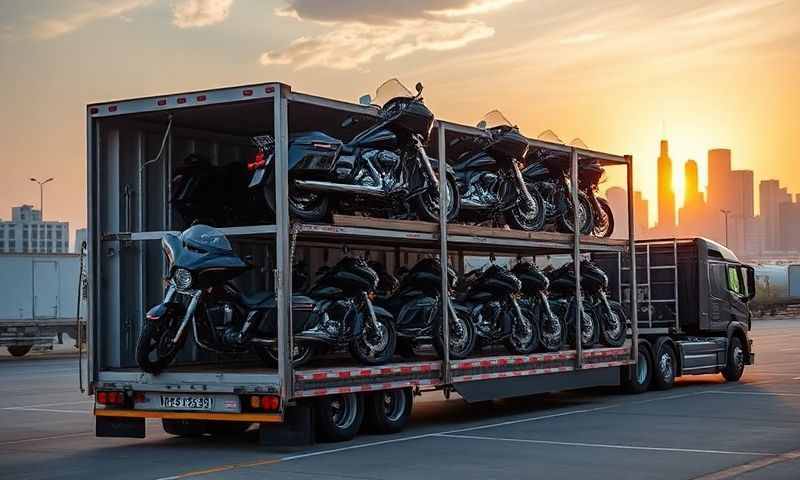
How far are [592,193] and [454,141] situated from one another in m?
3.76

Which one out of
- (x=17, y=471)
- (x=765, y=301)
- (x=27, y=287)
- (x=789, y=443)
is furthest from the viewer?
(x=765, y=301)

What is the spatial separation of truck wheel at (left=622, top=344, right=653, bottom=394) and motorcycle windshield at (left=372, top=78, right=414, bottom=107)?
6.80m

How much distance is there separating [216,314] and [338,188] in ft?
6.28

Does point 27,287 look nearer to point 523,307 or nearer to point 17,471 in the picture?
point 523,307

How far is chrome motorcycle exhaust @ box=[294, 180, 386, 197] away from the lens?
13.4 meters

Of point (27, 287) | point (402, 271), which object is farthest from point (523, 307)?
point (27, 287)

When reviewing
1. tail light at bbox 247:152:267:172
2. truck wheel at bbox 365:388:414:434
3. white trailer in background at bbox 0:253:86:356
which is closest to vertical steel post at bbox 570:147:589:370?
truck wheel at bbox 365:388:414:434

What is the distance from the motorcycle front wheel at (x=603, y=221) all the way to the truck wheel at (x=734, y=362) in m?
4.26

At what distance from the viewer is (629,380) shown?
19734 millimetres

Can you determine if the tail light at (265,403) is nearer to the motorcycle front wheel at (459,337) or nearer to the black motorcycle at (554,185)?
the motorcycle front wheel at (459,337)

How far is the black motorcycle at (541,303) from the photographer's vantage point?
17766 millimetres

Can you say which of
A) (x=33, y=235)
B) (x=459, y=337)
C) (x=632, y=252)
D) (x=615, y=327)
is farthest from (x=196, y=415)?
(x=33, y=235)

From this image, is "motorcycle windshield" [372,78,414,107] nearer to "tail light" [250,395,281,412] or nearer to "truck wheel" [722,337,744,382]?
"tail light" [250,395,281,412]

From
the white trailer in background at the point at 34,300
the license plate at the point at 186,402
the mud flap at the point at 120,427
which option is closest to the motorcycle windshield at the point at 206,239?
the license plate at the point at 186,402
